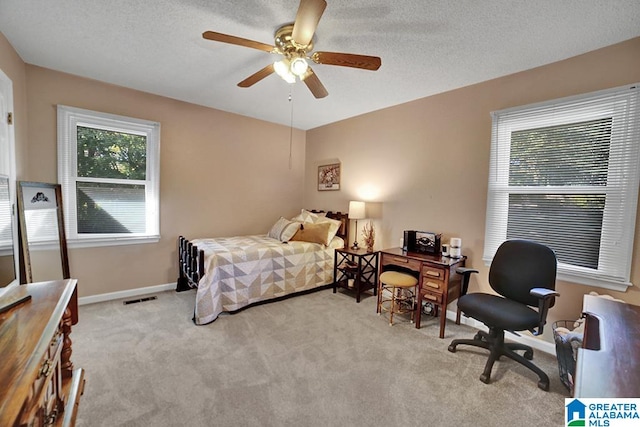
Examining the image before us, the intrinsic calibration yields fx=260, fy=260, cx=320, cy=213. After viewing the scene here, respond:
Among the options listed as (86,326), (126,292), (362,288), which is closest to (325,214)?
(362,288)

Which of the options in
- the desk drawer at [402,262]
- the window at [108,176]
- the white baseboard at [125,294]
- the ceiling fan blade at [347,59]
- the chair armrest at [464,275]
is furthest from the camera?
the white baseboard at [125,294]

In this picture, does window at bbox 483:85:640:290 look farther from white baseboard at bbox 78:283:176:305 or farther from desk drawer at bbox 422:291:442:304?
white baseboard at bbox 78:283:176:305

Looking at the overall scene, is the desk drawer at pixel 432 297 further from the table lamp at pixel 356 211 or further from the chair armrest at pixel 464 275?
the table lamp at pixel 356 211

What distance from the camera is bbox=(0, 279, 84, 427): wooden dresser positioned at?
28.9 inches

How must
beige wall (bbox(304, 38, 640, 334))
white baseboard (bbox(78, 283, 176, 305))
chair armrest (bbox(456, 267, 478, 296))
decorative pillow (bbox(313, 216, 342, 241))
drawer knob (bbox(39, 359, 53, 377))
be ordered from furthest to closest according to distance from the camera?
decorative pillow (bbox(313, 216, 342, 241)) → white baseboard (bbox(78, 283, 176, 305)) → chair armrest (bbox(456, 267, 478, 296)) → beige wall (bbox(304, 38, 640, 334)) → drawer knob (bbox(39, 359, 53, 377))

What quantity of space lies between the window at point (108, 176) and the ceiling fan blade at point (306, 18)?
2.54 meters

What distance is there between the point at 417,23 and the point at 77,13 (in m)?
2.40

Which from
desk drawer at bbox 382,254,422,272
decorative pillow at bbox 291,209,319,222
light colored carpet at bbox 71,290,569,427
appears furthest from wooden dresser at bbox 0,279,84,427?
decorative pillow at bbox 291,209,319,222

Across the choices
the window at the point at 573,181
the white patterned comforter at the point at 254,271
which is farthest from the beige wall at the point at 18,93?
the window at the point at 573,181

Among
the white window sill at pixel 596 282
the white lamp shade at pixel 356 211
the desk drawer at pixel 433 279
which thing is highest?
the white lamp shade at pixel 356 211

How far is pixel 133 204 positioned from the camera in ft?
10.8

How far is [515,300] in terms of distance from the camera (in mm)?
2166

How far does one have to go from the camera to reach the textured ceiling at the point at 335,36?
1711 millimetres

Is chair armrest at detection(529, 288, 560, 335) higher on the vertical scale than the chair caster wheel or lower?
higher
